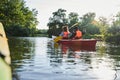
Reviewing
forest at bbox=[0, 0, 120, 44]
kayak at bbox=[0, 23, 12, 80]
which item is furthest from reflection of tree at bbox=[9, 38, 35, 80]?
forest at bbox=[0, 0, 120, 44]

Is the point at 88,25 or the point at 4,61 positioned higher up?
the point at 4,61

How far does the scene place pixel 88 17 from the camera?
5615 inches

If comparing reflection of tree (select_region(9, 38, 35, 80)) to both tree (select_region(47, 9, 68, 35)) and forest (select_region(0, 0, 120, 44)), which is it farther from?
tree (select_region(47, 9, 68, 35))

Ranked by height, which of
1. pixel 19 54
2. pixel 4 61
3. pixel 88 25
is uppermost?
pixel 4 61

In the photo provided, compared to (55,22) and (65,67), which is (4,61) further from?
(55,22)

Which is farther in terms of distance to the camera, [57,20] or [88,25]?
[57,20]

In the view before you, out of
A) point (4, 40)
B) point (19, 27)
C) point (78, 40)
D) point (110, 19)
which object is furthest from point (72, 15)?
point (4, 40)

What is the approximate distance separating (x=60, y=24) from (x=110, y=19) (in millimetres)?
48044

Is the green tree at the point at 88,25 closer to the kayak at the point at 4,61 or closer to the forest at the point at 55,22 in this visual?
the forest at the point at 55,22

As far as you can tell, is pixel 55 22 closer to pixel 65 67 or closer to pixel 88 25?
pixel 88 25

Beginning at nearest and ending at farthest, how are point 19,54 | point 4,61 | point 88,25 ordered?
point 4,61 → point 19,54 → point 88,25

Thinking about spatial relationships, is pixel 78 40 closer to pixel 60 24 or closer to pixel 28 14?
pixel 28 14

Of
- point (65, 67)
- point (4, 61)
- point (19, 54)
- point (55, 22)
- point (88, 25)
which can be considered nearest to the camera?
point (4, 61)

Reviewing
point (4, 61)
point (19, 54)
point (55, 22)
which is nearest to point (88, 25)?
point (55, 22)
